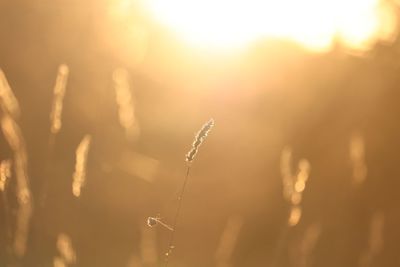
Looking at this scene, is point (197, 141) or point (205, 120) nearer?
point (197, 141)

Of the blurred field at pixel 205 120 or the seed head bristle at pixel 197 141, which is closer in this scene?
the seed head bristle at pixel 197 141

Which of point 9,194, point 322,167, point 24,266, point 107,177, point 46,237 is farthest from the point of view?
point 322,167

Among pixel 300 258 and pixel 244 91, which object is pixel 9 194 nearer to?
pixel 300 258

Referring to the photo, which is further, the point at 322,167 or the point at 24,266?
the point at 322,167

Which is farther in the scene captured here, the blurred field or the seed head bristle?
the blurred field

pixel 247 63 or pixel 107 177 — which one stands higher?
pixel 247 63

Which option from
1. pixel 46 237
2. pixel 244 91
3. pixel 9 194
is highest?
pixel 244 91

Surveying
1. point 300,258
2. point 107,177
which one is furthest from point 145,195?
point 300,258

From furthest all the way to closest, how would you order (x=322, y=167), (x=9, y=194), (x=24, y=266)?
(x=322, y=167) < (x=9, y=194) < (x=24, y=266)
